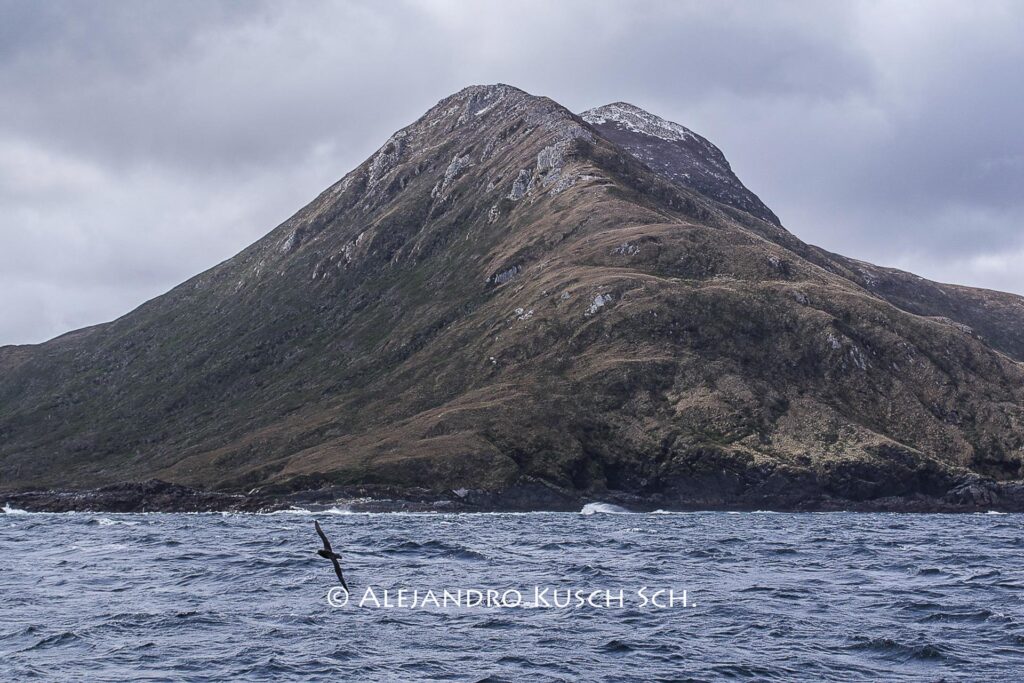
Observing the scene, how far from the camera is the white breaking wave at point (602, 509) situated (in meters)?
154

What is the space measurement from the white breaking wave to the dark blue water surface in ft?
260

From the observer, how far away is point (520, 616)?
139ft

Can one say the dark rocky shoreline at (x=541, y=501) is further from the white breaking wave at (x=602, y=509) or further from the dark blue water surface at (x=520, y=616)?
the dark blue water surface at (x=520, y=616)

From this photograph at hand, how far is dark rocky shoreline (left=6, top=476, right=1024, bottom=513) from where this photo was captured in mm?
161375
